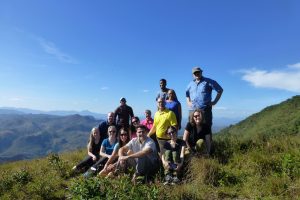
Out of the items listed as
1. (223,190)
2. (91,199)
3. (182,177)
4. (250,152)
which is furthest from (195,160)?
(91,199)

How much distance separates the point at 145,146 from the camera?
871 cm

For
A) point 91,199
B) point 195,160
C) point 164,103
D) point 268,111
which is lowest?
point 91,199

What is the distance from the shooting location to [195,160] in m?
8.34

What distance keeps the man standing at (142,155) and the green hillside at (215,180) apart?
3.25ft

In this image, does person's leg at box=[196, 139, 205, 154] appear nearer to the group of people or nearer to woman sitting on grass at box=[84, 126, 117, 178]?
the group of people

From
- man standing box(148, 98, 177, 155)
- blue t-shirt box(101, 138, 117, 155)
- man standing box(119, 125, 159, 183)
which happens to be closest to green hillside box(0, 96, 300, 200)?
man standing box(119, 125, 159, 183)

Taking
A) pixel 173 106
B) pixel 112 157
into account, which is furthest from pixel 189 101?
pixel 112 157

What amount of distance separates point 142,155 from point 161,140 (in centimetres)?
121

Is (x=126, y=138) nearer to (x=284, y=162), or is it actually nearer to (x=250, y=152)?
(x=250, y=152)

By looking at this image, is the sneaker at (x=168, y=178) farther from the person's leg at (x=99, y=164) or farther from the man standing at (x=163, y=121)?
the person's leg at (x=99, y=164)

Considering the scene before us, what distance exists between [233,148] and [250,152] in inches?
28.2

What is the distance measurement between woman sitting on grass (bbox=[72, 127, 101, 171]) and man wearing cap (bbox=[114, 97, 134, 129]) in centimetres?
123

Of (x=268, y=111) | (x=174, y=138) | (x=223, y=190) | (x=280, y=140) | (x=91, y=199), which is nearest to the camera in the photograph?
(x=91, y=199)

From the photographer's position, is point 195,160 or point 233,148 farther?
point 233,148
